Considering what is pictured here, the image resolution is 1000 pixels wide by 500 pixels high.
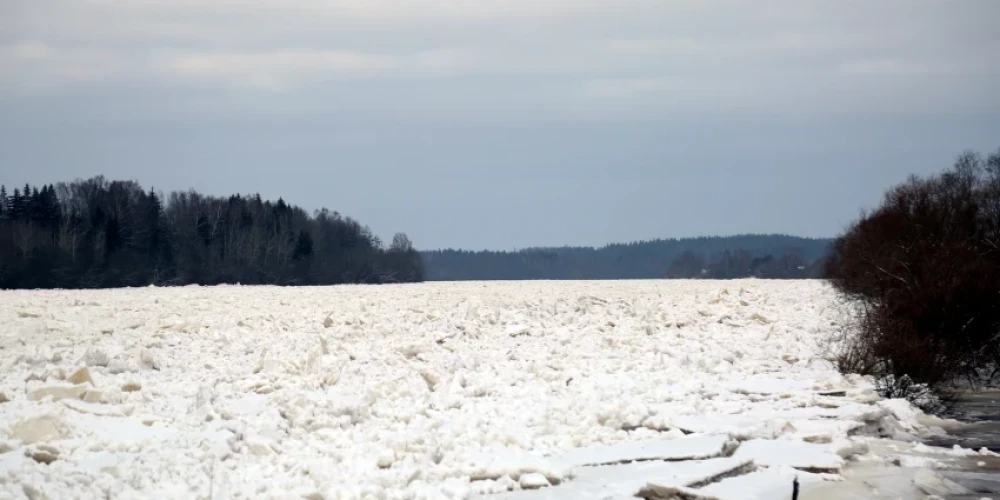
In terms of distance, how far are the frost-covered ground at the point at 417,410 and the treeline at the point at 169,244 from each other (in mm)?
30933

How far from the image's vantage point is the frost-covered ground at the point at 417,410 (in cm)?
721

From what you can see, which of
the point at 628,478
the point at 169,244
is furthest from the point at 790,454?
the point at 169,244

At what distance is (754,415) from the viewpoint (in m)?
10.8

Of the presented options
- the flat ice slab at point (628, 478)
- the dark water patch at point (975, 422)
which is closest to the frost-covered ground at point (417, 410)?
the flat ice slab at point (628, 478)

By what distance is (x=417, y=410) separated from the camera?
995cm

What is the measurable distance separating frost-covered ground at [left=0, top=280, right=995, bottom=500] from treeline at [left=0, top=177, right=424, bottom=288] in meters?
30.9

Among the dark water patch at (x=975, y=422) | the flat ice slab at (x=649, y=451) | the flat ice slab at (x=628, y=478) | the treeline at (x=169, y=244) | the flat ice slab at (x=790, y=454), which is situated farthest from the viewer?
the treeline at (x=169, y=244)

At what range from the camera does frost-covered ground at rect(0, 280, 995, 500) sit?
284 inches

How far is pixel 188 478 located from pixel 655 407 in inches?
226

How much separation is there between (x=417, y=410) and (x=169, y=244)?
5162 cm

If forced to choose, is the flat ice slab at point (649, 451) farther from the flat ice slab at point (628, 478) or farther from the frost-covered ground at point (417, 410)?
the flat ice slab at point (628, 478)

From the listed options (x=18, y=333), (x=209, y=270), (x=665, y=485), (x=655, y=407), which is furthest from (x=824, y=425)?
(x=209, y=270)

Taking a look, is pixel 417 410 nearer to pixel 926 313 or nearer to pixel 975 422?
pixel 975 422

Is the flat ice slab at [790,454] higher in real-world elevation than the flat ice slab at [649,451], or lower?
lower
